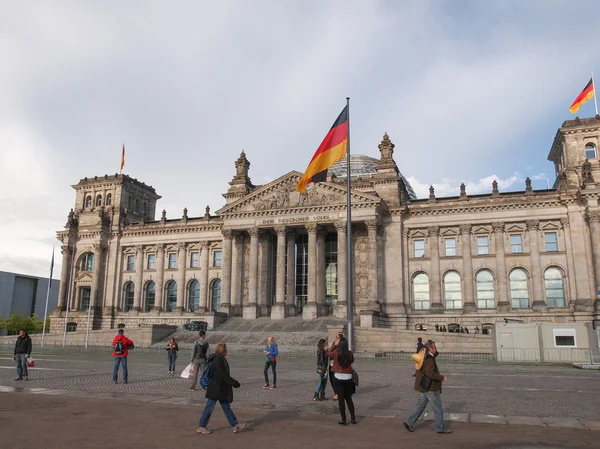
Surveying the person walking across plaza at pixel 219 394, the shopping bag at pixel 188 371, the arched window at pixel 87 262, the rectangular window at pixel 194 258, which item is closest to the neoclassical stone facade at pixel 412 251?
the rectangular window at pixel 194 258

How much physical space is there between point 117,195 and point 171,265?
43.4ft

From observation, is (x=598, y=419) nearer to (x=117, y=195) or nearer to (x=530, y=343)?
(x=530, y=343)

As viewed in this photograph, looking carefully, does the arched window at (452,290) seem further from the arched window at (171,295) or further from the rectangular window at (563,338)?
the arched window at (171,295)

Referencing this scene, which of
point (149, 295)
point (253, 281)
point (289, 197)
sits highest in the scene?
point (289, 197)

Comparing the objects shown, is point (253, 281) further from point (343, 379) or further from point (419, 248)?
point (343, 379)

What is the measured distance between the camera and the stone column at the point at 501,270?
53.2 metres

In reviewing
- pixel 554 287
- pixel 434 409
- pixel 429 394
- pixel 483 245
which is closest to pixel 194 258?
pixel 483 245

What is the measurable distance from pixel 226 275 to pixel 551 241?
3405 cm

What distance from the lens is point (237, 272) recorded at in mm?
59719

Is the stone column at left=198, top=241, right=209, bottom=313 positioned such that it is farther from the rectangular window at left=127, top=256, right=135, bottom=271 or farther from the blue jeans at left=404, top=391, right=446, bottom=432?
the blue jeans at left=404, top=391, right=446, bottom=432

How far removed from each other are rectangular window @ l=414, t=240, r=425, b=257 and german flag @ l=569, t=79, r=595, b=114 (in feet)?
63.4

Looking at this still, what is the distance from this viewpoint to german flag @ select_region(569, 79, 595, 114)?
4950 centimetres

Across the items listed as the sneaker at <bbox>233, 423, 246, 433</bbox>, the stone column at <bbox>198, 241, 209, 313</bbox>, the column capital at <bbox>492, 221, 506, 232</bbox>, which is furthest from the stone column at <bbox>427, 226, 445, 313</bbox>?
the sneaker at <bbox>233, 423, 246, 433</bbox>

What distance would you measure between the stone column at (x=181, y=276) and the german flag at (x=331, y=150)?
138 ft
